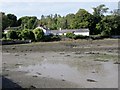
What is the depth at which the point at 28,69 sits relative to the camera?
25.1 meters

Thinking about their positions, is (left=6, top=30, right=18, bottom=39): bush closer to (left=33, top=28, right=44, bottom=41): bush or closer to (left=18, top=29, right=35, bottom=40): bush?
(left=18, top=29, right=35, bottom=40): bush

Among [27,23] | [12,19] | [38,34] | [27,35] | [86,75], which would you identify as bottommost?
[86,75]

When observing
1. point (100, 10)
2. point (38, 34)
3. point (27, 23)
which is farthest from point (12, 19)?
point (38, 34)

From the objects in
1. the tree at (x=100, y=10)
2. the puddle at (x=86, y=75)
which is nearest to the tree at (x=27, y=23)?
the tree at (x=100, y=10)

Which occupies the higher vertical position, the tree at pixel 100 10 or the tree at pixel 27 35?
the tree at pixel 100 10

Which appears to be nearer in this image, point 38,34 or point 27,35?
point 27,35

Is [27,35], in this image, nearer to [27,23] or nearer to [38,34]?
[38,34]

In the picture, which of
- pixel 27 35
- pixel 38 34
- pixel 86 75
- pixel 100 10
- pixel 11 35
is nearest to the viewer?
pixel 86 75

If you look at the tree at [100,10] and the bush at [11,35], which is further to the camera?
the tree at [100,10]

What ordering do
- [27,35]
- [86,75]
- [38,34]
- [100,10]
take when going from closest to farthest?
[86,75], [27,35], [38,34], [100,10]

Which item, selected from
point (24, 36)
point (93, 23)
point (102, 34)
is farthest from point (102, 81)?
point (93, 23)

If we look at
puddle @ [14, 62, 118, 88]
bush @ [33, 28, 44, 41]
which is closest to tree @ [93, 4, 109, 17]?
bush @ [33, 28, 44, 41]

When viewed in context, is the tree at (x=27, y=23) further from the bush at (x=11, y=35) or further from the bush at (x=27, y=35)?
the bush at (x=27, y=35)

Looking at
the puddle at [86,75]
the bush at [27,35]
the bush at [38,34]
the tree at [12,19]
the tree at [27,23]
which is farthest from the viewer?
the tree at [12,19]
